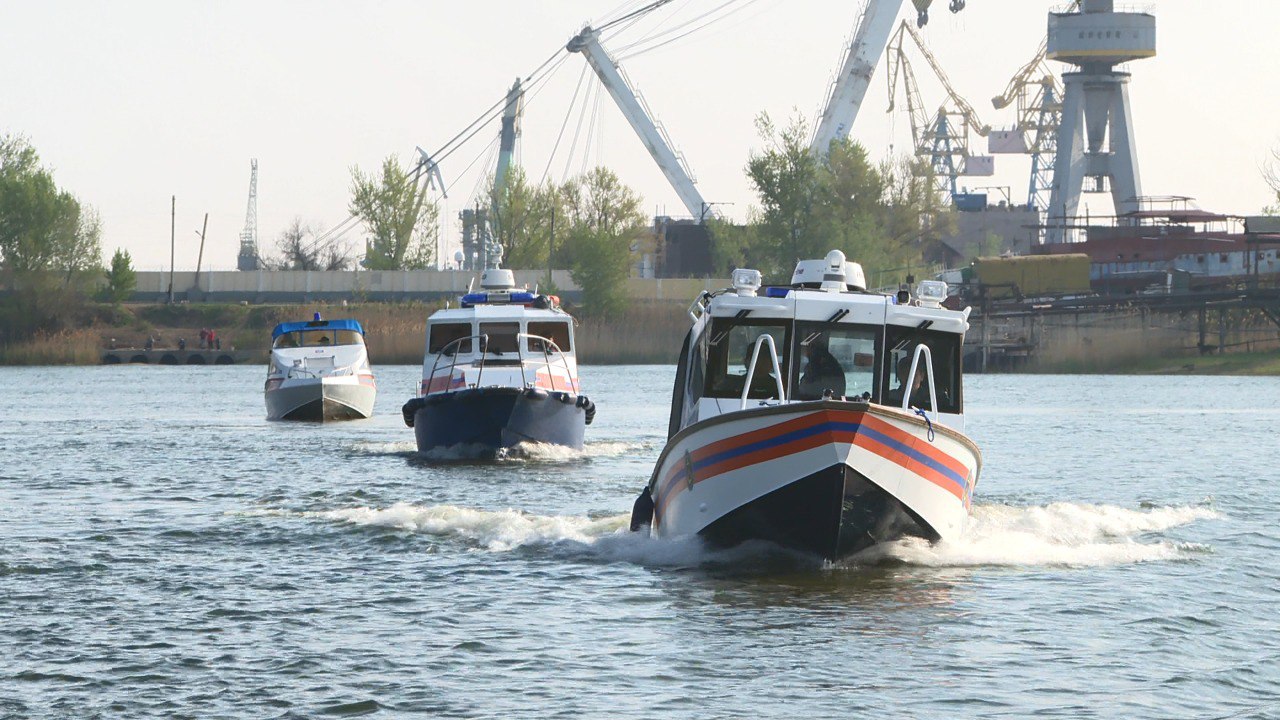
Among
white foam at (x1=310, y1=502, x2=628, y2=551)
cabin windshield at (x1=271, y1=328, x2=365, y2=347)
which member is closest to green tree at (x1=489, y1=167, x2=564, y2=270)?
cabin windshield at (x1=271, y1=328, x2=365, y2=347)

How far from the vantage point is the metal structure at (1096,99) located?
169375mm

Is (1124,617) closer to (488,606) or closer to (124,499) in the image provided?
(488,606)

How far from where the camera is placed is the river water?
15641 mm

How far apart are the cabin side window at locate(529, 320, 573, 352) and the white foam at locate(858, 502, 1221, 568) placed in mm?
13950

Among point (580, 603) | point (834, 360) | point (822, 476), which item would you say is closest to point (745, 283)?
point (834, 360)

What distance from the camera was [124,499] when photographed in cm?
3231

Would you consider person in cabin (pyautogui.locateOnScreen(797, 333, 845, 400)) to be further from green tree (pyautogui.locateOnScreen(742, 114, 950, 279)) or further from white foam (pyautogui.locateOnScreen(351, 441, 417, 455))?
green tree (pyautogui.locateOnScreen(742, 114, 950, 279))

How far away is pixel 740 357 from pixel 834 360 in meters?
1.20

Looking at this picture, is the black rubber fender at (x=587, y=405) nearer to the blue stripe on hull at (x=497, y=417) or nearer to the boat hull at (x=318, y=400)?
the blue stripe on hull at (x=497, y=417)

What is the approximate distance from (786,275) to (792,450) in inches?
4364

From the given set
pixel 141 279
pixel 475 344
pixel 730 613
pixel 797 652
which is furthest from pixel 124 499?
pixel 141 279

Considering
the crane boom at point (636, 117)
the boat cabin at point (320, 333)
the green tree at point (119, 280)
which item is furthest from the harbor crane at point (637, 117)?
the boat cabin at point (320, 333)

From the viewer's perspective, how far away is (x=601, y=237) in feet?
435

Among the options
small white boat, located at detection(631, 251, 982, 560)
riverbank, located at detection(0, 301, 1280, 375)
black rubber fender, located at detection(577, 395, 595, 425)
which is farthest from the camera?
riverbank, located at detection(0, 301, 1280, 375)
